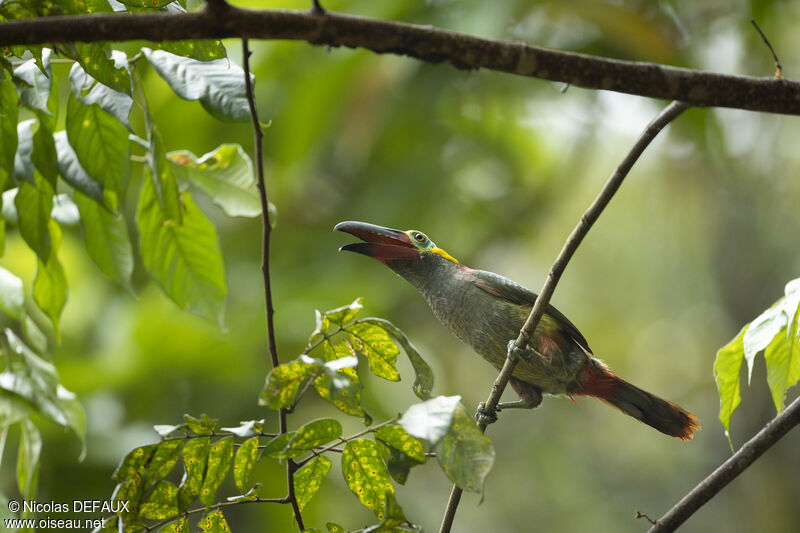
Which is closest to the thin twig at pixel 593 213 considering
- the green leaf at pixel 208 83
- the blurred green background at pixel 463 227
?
the green leaf at pixel 208 83

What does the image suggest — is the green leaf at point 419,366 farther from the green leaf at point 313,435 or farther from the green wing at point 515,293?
the green wing at point 515,293

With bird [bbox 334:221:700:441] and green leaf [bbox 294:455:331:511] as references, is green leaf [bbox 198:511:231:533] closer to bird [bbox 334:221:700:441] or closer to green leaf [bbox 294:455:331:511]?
green leaf [bbox 294:455:331:511]

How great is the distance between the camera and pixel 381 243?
2.81 m

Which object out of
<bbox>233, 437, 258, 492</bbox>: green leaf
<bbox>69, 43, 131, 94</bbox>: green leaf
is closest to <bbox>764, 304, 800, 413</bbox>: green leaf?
<bbox>233, 437, 258, 492</bbox>: green leaf

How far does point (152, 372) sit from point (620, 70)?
423 cm

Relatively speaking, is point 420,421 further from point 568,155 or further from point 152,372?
point 568,155

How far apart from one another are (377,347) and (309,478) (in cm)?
32

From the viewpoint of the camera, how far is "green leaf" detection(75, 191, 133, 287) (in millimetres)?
2035

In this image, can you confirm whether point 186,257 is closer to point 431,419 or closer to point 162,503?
point 162,503

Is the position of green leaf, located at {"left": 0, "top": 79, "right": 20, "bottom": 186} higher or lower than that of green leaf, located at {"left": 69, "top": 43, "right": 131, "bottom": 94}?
lower

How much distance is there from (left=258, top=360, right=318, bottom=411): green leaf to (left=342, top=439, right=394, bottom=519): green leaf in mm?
200

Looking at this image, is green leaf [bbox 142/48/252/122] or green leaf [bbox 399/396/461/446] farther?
green leaf [bbox 142/48/252/122]

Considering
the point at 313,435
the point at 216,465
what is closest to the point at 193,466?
the point at 216,465

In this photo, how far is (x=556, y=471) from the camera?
32.6ft
